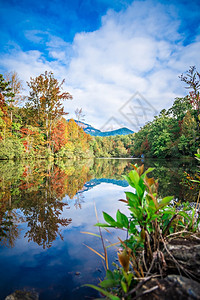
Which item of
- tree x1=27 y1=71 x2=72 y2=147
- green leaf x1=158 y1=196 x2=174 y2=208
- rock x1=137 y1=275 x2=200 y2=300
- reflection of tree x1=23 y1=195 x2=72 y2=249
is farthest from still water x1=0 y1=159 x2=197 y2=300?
tree x1=27 y1=71 x2=72 y2=147

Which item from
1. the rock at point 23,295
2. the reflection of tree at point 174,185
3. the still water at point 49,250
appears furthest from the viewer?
the reflection of tree at point 174,185

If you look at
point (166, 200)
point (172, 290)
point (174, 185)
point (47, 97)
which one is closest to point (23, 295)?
point (172, 290)

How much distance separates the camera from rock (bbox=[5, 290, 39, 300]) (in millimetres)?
1158

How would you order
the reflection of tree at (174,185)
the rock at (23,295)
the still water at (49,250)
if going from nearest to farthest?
the rock at (23,295) < the still water at (49,250) < the reflection of tree at (174,185)

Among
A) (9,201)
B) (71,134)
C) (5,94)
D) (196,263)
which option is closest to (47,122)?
(5,94)

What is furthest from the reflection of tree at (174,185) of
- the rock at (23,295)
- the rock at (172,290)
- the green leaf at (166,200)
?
the rock at (23,295)

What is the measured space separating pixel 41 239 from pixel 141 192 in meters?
1.62

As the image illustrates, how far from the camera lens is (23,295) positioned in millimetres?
1200

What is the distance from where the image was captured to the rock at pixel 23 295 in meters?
1.16

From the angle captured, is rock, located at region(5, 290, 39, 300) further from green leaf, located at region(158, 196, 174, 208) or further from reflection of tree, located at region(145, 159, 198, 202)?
reflection of tree, located at region(145, 159, 198, 202)

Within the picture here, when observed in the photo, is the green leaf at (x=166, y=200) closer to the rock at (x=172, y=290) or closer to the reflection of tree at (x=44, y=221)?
the rock at (x=172, y=290)

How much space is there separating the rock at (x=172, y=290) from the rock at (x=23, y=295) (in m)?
0.87

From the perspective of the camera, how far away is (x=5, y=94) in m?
19.3

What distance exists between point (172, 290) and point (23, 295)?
1.12 meters
